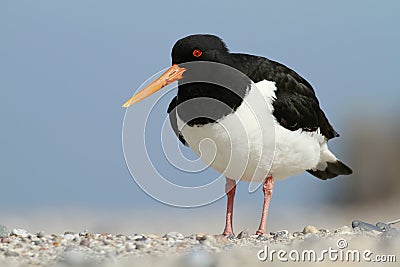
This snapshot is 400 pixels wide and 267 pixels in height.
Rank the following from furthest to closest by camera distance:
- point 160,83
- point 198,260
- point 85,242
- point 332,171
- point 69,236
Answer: point 332,171 < point 160,83 < point 69,236 < point 85,242 < point 198,260

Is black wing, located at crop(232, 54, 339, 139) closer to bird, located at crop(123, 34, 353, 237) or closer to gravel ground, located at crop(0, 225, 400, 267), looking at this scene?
bird, located at crop(123, 34, 353, 237)

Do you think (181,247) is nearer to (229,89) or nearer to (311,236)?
(311,236)

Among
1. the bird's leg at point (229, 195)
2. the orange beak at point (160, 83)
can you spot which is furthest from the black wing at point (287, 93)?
the bird's leg at point (229, 195)

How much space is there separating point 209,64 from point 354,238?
5.93 ft

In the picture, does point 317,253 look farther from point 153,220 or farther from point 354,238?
point 153,220

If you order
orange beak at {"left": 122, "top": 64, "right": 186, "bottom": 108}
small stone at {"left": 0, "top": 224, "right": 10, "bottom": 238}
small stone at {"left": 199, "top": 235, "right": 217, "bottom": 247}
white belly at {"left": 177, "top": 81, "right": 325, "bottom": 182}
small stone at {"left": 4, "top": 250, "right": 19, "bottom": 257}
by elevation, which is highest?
orange beak at {"left": 122, "top": 64, "right": 186, "bottom": 108}

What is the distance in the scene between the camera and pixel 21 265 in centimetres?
457

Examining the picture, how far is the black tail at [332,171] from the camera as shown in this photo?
727 centimetres

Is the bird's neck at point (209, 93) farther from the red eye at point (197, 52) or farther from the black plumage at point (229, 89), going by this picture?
the red eye at point (197, 52)

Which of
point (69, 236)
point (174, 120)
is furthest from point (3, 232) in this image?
point (174, 120)

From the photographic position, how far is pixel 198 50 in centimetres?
612

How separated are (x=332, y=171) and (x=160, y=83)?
209 centimetres

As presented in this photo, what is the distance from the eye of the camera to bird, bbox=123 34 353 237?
19.4 feet

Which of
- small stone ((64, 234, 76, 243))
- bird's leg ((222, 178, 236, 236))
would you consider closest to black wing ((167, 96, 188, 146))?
bird's leg ((222, 178, 236, 236))
